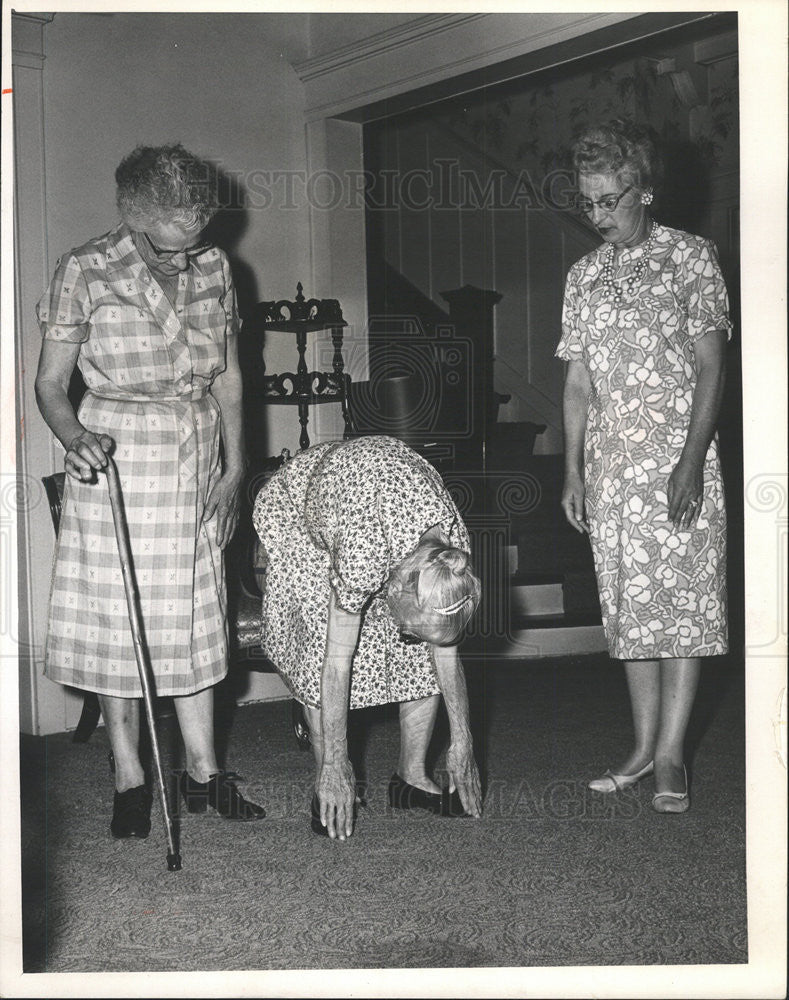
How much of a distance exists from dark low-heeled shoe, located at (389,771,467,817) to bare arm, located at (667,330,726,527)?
80 centimetres

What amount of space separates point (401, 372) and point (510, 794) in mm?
1971

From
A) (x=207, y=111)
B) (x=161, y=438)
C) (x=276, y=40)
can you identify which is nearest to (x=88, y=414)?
(x=161, y=438)

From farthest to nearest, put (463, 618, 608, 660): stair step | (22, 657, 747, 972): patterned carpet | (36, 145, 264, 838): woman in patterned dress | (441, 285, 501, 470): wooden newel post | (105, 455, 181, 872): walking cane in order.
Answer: (441, 285, 501, 470): wooden newel post, (463, 618, 608, 660): stair step, (36, 145, 264, 838): woman in patterned dress, (105, 455, 181, 872): walking cane, (22, 657, 747, 972): patterned carpet

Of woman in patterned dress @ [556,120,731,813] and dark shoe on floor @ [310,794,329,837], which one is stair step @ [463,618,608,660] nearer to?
woman in patterned dress @ [556,120,731,813]

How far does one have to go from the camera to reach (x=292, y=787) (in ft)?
8.36

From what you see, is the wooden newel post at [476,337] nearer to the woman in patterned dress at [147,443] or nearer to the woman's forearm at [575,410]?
the woman's forearm at [575,410]

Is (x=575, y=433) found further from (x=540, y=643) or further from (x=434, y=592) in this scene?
(x=540, y=643)

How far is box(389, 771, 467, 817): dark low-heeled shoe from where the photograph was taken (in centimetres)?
228

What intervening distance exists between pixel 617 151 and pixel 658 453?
63 centimetres

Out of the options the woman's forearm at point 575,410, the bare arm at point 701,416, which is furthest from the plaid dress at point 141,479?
the bare arm at point 701,416

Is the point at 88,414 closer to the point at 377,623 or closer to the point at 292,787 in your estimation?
the point at 377,623

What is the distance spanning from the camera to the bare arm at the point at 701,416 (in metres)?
2.17

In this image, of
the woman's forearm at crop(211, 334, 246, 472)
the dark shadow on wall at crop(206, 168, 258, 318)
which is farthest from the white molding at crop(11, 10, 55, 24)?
the woman's forearm at crop(211, 334, 246, 472)

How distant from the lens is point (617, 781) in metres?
2.35
